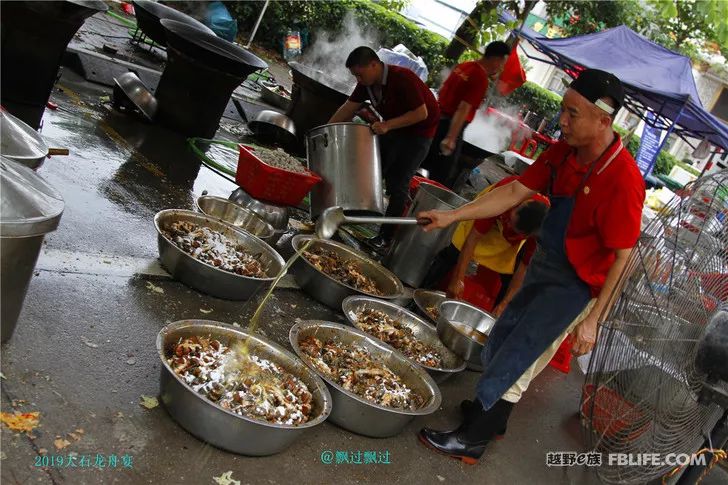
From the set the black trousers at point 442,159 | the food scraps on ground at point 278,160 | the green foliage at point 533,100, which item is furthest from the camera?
the green foliage at point 533,100

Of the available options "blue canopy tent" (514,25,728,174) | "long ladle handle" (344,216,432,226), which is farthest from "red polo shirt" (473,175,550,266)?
"blue canopy tent" (514,25,728,174)

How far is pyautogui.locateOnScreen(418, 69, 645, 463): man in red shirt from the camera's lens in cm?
329

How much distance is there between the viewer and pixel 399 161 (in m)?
7.00

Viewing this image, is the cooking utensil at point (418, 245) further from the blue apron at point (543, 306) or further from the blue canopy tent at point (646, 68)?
the blue canopy tent at point (646, 68)

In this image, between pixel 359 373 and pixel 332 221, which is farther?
pixel 332 221

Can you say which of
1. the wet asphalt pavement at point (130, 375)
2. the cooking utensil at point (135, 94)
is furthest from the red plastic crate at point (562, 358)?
the cooking utensil at point (135, 94)

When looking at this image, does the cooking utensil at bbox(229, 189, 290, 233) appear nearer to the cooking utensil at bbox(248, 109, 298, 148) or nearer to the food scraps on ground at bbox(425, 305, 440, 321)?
the food scraps on ground at bbox(425, 305, 440, 321)

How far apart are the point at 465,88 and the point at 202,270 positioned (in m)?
4.72

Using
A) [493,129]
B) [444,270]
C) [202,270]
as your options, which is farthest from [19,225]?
[493,129]

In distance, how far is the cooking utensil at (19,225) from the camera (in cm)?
260

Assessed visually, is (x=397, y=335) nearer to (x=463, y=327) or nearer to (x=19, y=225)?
(x=463, y=327)

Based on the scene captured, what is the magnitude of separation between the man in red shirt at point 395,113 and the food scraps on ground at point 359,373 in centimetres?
289

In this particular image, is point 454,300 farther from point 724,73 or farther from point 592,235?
point 724,73

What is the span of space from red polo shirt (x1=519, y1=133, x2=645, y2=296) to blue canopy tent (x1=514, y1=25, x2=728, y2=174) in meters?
11.6
